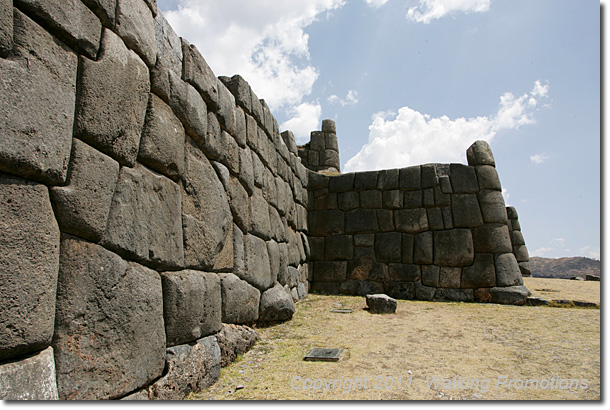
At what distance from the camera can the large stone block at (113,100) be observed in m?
2.02

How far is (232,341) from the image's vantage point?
334 cm

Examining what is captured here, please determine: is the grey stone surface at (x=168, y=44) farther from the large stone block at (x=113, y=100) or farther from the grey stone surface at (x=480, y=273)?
the grey stone surface at (x=480, y=273)

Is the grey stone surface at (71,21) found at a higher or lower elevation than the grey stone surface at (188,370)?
higher

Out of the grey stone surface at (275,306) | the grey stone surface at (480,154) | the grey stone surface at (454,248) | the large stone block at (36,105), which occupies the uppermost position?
the grey stone surface at (480,154)

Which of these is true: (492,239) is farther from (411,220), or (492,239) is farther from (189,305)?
(189,305)

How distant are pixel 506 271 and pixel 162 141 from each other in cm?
640

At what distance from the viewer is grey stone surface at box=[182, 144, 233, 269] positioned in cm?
299

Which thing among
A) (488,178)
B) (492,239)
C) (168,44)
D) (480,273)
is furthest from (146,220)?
(488,178)

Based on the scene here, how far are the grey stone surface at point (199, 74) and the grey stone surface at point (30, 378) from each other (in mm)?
2370

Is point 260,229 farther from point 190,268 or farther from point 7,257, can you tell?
point 7,257

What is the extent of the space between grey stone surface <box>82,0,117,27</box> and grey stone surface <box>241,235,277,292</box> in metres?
2.53

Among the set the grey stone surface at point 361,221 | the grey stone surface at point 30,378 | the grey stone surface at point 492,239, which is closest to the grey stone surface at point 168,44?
the grey stone surface at point 30,378

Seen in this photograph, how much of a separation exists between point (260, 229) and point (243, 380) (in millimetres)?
2158

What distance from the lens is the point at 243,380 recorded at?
112 inches
